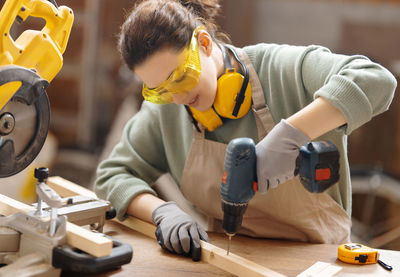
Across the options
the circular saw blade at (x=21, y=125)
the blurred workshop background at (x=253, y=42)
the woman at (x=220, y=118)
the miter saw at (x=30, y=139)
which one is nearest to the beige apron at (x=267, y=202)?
the woman at (x=220, y=118)

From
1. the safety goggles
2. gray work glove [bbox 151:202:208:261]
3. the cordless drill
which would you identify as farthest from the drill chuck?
the safety goggles

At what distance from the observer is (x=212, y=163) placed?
5.20 feet

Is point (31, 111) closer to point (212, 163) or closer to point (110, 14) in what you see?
point (212, 163)

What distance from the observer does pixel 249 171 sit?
120 cm

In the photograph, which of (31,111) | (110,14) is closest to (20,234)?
(31,111)

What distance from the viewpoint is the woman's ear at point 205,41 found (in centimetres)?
145

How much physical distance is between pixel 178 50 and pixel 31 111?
433 mm

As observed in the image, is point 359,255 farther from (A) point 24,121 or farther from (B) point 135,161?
(A) point 24,121

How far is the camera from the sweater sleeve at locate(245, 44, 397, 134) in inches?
48.8

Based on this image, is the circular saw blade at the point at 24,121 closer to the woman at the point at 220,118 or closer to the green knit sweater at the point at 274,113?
the woman at the point at 220,118

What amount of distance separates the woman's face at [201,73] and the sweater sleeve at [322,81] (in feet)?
0.57

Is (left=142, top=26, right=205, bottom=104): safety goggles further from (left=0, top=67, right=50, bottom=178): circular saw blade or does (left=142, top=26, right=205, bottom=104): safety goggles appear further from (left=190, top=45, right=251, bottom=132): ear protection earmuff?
(left=0, top=67, right=50, bottom=178): circular saw blade

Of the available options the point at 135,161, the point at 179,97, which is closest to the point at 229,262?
the point at 179,97

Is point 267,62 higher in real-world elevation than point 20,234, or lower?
higher
